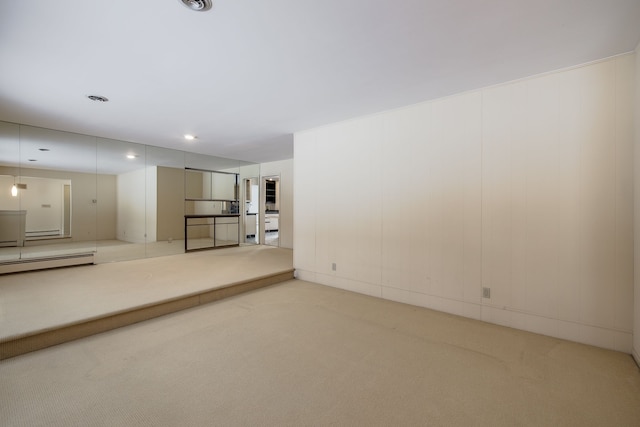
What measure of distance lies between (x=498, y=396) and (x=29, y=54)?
14.8ft

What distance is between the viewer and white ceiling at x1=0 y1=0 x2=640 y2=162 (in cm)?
179

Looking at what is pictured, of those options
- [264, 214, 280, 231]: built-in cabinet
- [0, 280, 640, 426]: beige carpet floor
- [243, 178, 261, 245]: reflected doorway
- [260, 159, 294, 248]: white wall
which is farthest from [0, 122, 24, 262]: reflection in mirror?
[264, 214, 280, 231]: built-in cabinet

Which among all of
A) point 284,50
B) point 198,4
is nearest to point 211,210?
point 284,50

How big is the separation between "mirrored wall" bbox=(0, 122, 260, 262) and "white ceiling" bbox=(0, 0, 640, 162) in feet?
4.41

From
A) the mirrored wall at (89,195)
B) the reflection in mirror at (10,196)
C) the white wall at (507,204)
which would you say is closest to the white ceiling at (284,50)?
the white wall at (507,204)

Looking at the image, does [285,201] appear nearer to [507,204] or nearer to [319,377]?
[507,204]

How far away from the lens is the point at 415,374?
201 cm

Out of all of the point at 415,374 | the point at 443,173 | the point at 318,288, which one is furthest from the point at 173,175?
the point at 415,374

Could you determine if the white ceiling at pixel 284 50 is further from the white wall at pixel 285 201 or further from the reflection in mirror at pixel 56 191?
the white wall at pixel 285 201

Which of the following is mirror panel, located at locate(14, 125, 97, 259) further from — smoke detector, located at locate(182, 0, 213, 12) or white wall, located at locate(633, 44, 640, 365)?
white wall, located at locate(633, 44, 640, 365)

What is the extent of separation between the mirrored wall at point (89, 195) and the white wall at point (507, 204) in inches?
175

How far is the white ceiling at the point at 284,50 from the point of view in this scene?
1795mm

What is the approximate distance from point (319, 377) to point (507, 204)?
2.50m

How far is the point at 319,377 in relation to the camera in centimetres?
197
